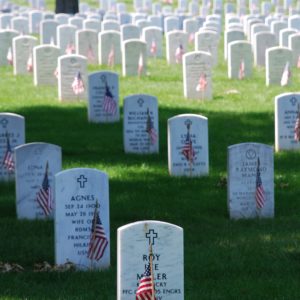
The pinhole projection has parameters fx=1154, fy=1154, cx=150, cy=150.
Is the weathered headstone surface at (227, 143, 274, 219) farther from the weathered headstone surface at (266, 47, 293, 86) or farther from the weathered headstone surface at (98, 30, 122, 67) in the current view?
the weathered headstone surface at (98, 30, 122, 67)

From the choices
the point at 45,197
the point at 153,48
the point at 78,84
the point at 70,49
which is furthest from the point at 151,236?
the point at 153,48

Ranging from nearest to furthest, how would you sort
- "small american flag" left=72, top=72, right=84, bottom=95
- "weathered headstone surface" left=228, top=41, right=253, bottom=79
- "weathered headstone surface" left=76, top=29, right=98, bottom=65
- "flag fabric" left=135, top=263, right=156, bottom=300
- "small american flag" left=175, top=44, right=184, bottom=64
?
"flag fabric" left=135, top=263, right=156, bottom=300 < "small american flag" left=72, top=72, right=84, bottom=95 < "weathered headstone surface" left=228, top=41, right=253, bottom=79 < "weathered headstone surface" left=76, top=29, right=98, bottom=65 < "small american flag" left=175, top=44, right=184, bottom=64

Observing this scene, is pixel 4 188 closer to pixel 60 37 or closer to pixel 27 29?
pixel 60 37

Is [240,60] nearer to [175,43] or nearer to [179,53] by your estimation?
[179,53]

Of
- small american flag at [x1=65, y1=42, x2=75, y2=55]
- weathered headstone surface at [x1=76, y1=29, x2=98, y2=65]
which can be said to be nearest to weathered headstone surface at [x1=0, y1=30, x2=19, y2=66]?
small american flag at [x1=65, y1=42, x2=75, y2=55]

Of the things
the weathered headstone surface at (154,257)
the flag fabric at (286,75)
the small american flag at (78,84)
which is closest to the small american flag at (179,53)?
the flag fabric at (286,75)

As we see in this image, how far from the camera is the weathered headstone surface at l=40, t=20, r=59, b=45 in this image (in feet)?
88.1

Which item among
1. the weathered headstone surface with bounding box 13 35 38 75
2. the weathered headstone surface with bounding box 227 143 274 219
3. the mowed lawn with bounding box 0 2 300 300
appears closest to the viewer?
the mowed lawn with bounding box 0 2 300 300

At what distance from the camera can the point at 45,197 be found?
38.0 ft

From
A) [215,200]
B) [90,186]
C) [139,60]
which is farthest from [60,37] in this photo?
[90,186]

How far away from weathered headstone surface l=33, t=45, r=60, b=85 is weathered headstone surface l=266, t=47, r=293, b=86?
3.78m

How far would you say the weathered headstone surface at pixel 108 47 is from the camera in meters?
23.6

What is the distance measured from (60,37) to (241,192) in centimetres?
1374

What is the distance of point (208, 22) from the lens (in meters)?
29.5
